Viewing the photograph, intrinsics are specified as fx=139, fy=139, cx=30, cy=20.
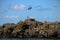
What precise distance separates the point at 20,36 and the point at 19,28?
73.6 inches

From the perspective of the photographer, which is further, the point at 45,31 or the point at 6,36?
the point at 6,36

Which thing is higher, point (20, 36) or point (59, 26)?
point (59, 26)

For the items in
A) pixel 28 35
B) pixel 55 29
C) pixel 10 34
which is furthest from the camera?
pixel 10 34

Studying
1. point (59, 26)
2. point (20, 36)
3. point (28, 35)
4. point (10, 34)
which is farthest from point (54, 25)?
point (10, 34)

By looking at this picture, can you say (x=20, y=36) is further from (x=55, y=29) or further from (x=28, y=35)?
(x=55, y=29)

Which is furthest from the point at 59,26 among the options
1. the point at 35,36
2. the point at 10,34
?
the point at 10,34

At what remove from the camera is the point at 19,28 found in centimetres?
3009

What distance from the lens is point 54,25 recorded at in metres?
28.5

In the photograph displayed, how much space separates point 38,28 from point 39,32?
0.89m

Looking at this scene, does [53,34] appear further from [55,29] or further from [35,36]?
[35,36]

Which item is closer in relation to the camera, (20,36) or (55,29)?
(55,29)

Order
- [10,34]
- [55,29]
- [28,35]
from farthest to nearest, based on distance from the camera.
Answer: [10,34] < [28,35] < [55,29]

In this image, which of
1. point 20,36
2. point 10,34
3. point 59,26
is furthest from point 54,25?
point 10,34

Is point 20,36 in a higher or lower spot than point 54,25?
lower
